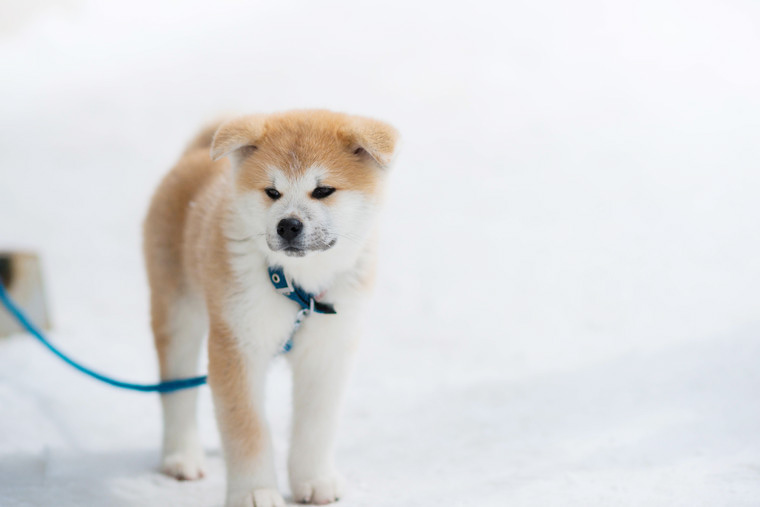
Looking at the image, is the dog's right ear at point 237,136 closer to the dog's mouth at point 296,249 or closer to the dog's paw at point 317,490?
the dog's mouth at point 296,249

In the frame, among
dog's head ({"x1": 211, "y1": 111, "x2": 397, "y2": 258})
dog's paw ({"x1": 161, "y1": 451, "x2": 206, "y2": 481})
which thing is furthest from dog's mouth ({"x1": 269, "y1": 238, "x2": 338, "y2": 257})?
dog's paw ({"x1": 161, "y1": 451, "x2": 206, "y2": 481})

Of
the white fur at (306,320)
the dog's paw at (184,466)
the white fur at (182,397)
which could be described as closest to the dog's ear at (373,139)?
the white fur at (306,320)

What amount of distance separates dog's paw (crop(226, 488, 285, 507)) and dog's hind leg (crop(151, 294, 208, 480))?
65 centimetres

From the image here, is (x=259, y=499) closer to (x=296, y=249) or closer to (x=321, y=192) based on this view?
(x=296, y=249)

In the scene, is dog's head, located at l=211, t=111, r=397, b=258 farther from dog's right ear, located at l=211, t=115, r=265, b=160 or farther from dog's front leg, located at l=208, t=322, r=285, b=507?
dog's front leg, located at l=208, t=322, r=285, b=507

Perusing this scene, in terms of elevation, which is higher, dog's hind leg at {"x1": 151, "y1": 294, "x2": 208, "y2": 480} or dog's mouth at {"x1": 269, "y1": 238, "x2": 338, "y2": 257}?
dog's mouth at {"x1": 269, "y1": 238, "x2": 338, "y2": 257}

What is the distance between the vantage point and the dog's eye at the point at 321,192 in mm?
2258

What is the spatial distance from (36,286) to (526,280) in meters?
3.76

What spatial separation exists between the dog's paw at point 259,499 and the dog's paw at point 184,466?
0.58 m

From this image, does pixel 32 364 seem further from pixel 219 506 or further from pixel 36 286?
pixel 219 506

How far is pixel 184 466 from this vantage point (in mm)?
2865

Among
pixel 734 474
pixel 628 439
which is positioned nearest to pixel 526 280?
pixel 628 439

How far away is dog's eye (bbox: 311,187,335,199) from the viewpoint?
2258 millimetres

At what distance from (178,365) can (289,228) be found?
3.95ft
